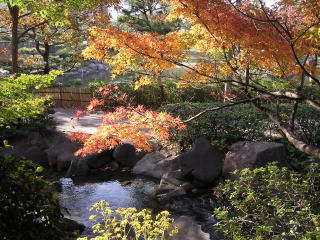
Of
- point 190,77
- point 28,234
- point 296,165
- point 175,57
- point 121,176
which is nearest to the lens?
point 28,234

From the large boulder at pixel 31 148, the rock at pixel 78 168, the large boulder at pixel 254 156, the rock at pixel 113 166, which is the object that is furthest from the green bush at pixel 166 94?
the large boulder at pixel 254 156

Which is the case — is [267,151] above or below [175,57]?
below

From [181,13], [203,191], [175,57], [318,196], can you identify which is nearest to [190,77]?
[175,57]

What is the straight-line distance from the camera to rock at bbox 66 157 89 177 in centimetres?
934

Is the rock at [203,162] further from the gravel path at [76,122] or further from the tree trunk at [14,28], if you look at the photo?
the tree trunk at [14,28]

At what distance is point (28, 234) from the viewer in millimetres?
1552

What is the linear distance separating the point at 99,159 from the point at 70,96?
8.14 m

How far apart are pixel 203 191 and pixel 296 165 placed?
92.0 inches

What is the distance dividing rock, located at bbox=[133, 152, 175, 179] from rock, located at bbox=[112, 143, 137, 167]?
340 millimetres

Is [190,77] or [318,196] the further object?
[190,77]

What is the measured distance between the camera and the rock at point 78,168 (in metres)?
9.34

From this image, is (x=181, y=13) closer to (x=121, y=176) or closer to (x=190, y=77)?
(x=190, y=77)

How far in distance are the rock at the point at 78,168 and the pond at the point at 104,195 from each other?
30 centimetres

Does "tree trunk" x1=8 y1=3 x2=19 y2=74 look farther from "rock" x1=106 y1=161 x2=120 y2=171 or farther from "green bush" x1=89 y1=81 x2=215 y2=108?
"green bush" x1=89 y1=81 x2=215 y2=108
